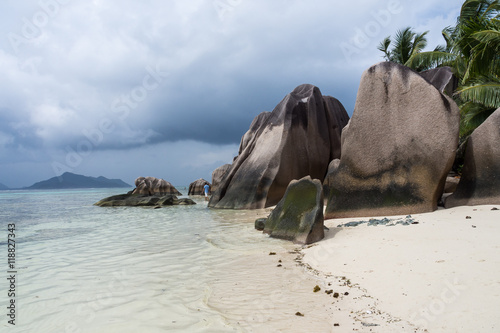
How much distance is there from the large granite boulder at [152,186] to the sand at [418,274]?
92.8ft

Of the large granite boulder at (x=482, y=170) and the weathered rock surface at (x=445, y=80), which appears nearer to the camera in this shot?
the large granite boulder at (x=482, y=170)

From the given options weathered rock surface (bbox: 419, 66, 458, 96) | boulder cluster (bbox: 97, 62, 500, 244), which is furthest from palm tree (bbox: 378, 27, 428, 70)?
boulder cluster (bbox: 97, 62, 500, 244)

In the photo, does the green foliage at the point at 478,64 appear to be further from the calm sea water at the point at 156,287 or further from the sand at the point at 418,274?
the calm sea water at the point at 156,287

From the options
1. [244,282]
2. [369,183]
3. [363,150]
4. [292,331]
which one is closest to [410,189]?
[369,183]

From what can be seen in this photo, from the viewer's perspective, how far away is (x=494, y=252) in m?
3.72

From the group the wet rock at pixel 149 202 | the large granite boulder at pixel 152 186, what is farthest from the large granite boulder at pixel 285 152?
the large granite boulder at pixel 152 186

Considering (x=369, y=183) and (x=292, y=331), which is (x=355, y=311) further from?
(x=369, y=183)

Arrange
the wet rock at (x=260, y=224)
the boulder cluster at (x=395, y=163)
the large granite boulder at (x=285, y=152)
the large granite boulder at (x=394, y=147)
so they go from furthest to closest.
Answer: the large granite boulder at (x=285, y=152) → the wet rock at (x=260, y=224) → the large granite boulder at (x=394, y=147) → the boulder cluster at (x=395, y=163)

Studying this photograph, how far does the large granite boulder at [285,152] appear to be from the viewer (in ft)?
47.7

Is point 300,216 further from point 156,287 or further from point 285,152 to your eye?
point 285,152

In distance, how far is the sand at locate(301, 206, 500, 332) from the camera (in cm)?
268

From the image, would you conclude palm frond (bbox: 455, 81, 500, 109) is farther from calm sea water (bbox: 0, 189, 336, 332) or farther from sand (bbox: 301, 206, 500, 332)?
calm sea water (bbox: 0, 189, 336, 332)

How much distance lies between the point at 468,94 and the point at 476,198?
6226mm

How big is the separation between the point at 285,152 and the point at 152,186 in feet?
72.8
